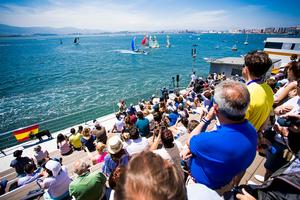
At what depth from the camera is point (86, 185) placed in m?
3.04

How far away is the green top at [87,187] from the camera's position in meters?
3.02

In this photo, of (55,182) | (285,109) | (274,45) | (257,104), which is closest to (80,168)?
(55,182)

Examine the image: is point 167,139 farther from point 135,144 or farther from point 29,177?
point 29,177

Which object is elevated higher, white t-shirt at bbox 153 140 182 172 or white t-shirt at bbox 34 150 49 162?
white t-shirt at bbox 153 140 182 172

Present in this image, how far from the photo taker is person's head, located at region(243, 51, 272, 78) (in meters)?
2.38

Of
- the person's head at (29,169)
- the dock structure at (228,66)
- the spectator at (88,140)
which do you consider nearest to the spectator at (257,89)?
the person's head at (29,169)

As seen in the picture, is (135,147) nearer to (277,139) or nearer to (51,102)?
(277,139)

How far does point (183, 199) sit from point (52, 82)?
121ft

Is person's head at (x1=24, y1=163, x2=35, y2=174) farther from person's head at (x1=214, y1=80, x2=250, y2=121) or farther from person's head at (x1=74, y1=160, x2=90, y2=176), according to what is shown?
person's head at (x1=214, y1=80, x2=250, y2=121)

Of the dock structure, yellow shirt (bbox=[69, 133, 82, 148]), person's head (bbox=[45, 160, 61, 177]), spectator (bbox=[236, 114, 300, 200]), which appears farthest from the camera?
the dock structure

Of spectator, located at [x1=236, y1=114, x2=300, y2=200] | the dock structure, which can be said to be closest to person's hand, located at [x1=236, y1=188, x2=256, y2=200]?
spectator, located at [x1=236, y1=114, x2=300, y2=200]

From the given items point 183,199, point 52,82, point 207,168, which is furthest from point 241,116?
point 52,82

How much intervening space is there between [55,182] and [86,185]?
1118mm

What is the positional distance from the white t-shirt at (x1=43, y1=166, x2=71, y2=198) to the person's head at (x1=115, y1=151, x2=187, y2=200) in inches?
137
